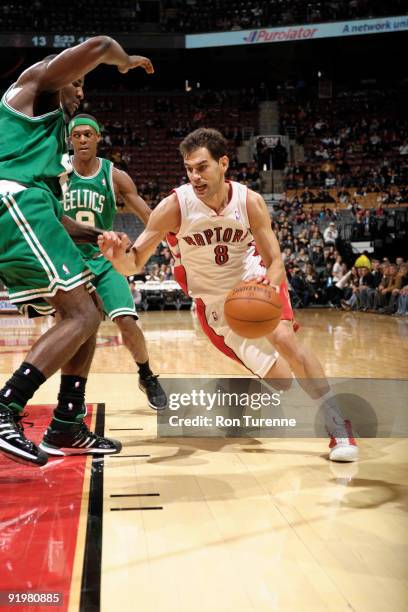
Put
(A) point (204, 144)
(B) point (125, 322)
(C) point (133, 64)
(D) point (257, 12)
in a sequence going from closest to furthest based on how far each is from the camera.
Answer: (C) point (133, 64), (A) point (204, 144), (B) point (125, 322), (D) point (257, 12)

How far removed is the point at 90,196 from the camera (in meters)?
5.26

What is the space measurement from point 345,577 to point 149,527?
2.81 ft

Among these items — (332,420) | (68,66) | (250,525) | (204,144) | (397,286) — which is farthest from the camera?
(397,286)

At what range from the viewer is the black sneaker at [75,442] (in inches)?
156

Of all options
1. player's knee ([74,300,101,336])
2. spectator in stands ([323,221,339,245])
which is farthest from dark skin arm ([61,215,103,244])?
spectator in stands ([323,221,339,245])

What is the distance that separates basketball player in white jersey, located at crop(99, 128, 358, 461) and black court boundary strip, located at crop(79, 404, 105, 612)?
1.17 meters

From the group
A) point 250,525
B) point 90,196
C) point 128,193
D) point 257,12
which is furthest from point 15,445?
point 257,12

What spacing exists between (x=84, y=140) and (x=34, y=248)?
6.86ft

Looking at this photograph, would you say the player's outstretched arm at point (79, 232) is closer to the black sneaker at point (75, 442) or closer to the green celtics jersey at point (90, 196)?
the black sneaker at point (75, 442)

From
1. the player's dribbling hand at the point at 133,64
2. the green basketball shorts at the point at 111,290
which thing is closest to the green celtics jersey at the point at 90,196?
the green basketball shorts at the point at 111,290

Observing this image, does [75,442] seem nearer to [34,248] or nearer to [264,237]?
[34,248]

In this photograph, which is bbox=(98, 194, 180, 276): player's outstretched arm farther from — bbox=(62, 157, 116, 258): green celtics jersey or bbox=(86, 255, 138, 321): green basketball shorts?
bbox=(62, 157, 116, 258): green celtics jersey

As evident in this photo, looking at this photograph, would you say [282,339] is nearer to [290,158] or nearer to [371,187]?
[371,187]

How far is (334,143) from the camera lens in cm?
2780
